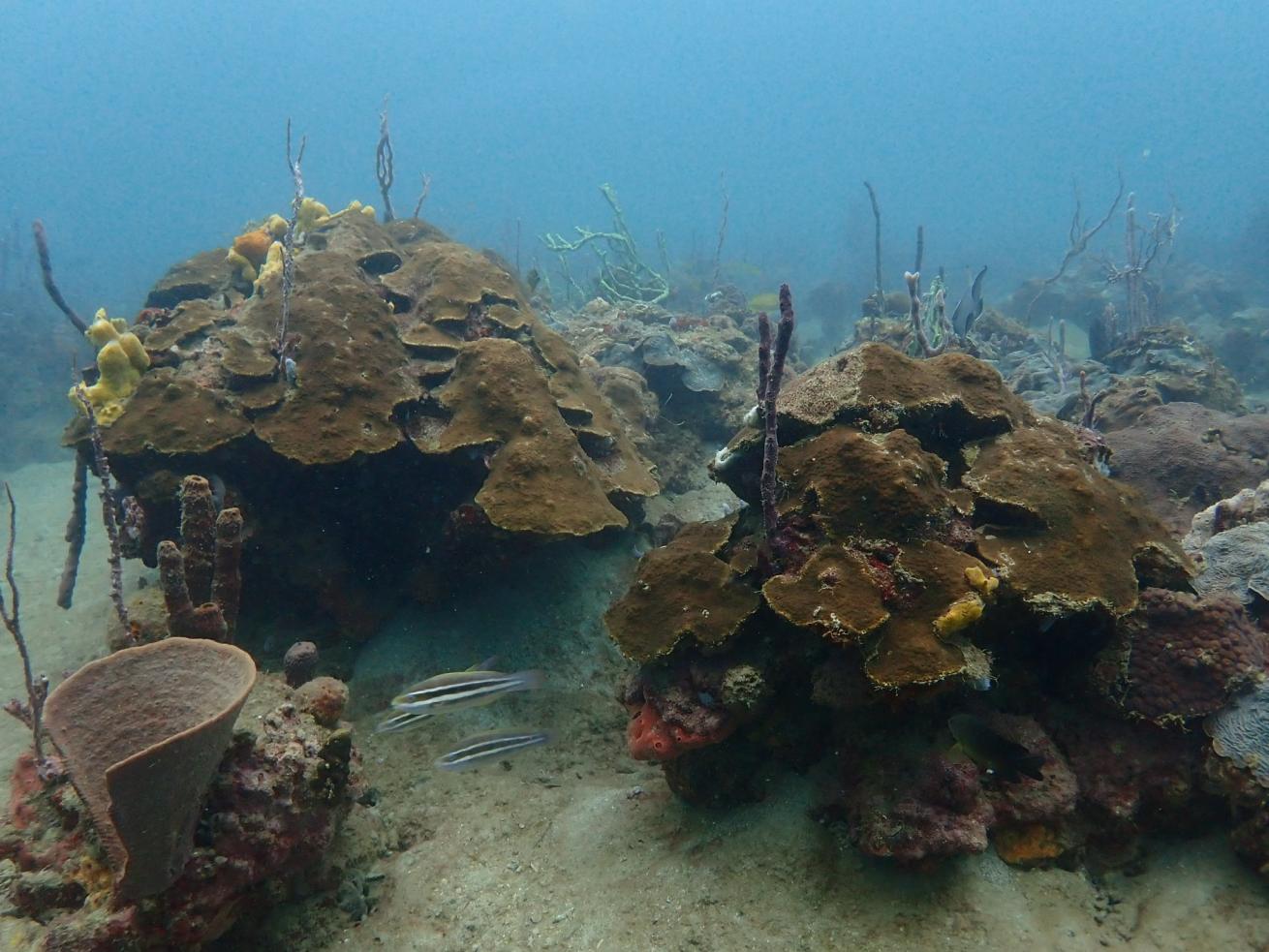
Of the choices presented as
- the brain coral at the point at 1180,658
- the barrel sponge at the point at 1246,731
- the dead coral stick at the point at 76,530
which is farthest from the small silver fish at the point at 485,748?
the dead coral stick at the point at 76,530

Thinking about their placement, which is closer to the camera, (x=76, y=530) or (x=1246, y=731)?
(x=1246, y=731)

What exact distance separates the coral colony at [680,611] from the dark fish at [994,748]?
0.01 meters

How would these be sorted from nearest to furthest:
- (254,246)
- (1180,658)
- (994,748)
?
(994,748), (1180,658), (254,246)

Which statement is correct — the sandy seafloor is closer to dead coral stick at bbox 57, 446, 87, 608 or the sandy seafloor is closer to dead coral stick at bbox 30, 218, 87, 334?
dead coral stick at bbox 57, 446, 87, 608

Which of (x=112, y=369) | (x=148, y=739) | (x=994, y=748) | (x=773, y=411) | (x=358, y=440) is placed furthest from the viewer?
(x=112, y=369)

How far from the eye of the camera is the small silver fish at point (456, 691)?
138 inches

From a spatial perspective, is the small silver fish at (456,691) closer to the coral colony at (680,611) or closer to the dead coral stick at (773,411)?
the coral colony at (680,611)

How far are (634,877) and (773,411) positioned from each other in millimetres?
2572

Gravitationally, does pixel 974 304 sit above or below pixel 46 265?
below

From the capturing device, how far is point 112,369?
515 centimetres

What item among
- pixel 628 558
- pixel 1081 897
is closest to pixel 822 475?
pixel 1081 897

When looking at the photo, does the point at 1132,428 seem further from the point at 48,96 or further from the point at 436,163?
the point at 48,96

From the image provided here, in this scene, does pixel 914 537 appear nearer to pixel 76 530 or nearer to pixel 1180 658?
pixel 1180 658

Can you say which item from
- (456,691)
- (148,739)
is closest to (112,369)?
(148,739)
